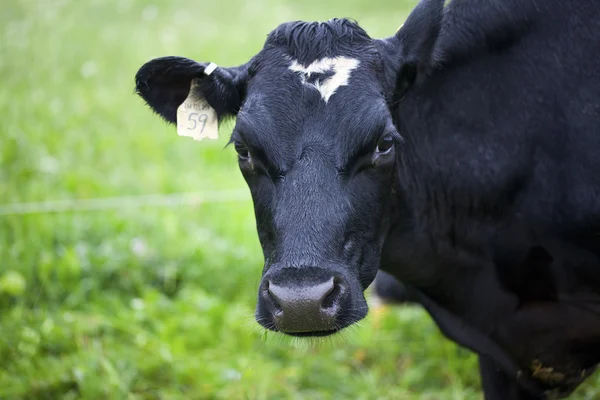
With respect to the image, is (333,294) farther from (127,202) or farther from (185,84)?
(127,202)

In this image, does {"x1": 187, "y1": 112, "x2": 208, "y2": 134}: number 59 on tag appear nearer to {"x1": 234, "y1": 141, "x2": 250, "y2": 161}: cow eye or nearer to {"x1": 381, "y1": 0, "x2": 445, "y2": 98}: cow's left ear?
{"x1": 234, "y1": 141, "x2": 250, "y2": 161}: cow eye

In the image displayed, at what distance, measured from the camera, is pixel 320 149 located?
286cm

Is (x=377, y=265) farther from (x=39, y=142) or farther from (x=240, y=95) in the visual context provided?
(x=39, y=142)

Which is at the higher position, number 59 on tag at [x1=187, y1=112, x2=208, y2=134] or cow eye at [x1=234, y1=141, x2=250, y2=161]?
number 59 on tag at [x1=187, y1=112, x2=208, y2=134]

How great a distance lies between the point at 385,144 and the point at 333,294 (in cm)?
71

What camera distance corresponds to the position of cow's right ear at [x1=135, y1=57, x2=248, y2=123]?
11.1 ft

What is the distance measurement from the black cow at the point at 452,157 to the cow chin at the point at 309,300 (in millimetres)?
35

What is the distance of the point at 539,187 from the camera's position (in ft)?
11.1

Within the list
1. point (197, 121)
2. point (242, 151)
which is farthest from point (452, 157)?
point (197, 121)

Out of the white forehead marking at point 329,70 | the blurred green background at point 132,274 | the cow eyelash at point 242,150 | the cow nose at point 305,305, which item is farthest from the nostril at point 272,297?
the white forehead marking at point 329,70

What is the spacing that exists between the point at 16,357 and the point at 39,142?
10.2ft

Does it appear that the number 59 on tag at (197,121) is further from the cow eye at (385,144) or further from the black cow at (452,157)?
the cow eye at (385,144)

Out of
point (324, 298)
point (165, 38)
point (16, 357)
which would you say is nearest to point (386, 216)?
point (324, 298)

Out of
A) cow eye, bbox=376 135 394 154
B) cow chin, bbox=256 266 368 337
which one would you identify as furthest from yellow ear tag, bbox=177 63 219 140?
cow chin, bbox=256 266 368 337
